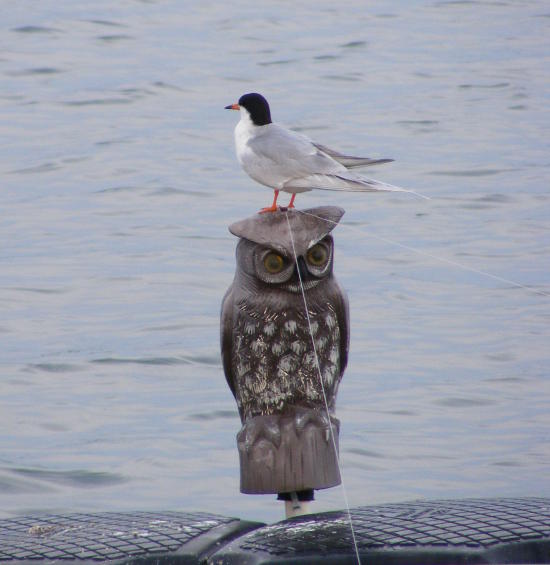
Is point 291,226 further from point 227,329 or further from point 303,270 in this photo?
point 227,329

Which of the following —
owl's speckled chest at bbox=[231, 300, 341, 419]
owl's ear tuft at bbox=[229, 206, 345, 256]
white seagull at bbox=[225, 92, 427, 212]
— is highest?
white seagull at bbox=[225, 92, 427, 212]

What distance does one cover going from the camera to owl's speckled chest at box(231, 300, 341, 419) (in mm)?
4789

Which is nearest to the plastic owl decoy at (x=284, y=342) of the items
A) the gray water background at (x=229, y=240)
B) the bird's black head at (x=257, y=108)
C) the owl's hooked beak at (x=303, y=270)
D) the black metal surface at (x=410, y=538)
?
the owl's hooked beak at (x=303, y=270)

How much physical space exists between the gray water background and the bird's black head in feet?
7.69

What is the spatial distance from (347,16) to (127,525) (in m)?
17.9

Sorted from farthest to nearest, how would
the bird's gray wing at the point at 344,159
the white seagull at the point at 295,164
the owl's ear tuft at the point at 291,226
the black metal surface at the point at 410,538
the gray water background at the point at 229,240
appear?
the gray water background at the point at 229,240
the bird's gray wing at the point at 344,159
the white seagull at the point at 295,164
the owl's ear tuft at the point at 291,226
the black metal surface at the point at 410,538

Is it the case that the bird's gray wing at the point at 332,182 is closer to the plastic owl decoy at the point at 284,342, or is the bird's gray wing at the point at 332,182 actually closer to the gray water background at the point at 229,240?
the plastic owl decoy at the point at 284,342

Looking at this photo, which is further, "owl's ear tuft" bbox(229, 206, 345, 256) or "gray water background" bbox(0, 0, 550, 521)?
"gray water background" bbox(0, 0, 550, 521)

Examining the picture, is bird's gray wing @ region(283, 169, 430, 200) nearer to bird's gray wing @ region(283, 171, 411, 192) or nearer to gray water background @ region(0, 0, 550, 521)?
bird's gray wing @ region(283, 171, 411, 192)

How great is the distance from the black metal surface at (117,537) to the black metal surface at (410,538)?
4.2 inches

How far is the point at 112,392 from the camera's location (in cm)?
854

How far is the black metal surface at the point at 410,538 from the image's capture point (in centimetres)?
403

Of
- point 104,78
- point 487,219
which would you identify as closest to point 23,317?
point 487,219

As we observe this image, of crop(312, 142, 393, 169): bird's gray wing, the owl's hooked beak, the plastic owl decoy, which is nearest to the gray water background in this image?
the plastic owl decoy
